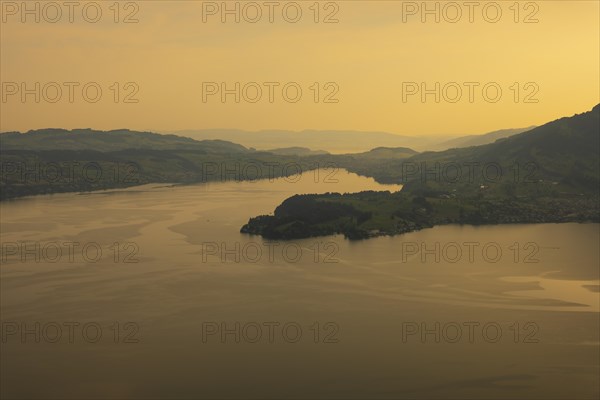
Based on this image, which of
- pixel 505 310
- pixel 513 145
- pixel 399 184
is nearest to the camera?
pixel 505 310

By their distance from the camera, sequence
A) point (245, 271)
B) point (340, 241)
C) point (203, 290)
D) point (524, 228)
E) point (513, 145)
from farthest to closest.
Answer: point (513, 145) < point (524, 228) < point (340, 241) < point (245, 271) < point (203, 290)

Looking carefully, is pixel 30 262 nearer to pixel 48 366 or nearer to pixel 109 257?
pixel 109 257

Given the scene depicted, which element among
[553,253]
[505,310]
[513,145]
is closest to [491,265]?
[553,253]

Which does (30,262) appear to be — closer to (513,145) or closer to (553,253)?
(553,253)

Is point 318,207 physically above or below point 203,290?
above

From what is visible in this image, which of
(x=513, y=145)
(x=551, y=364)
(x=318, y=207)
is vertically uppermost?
(x=513, y=145)

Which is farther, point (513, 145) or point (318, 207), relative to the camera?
point (513, 145)
